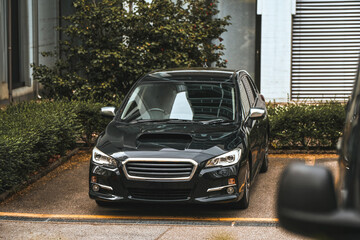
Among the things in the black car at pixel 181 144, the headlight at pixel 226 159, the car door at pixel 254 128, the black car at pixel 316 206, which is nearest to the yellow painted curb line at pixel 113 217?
the black car at pixel 181 144

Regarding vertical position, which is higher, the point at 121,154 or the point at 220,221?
the point at 121,154

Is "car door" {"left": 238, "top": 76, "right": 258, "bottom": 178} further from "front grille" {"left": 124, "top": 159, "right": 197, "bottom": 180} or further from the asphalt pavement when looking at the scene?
"front grille" {"left": 124, "top": 159, "right": 197, "bottom": 180}

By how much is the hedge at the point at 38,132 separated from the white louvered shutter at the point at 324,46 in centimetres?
742

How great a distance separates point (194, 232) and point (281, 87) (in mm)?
11169

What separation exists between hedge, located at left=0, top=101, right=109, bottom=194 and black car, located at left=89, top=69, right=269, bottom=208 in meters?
1.21

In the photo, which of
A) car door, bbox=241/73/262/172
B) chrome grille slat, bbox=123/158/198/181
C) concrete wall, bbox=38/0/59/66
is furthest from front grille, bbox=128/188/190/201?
concrete wall, bbox=38/0/59/66

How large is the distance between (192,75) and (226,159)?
1993 mm

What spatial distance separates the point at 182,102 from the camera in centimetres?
930

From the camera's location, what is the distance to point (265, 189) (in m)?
9.80

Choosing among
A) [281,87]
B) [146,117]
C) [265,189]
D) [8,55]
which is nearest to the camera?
[146,117]

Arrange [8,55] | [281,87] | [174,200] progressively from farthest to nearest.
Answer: [281,87]
[8,55]
[174,200]

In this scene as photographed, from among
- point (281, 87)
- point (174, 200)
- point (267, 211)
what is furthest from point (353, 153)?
point (281, 87)

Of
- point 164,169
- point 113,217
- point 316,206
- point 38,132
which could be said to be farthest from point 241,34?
point 316,206

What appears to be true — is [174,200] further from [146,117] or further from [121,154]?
[146,117]
